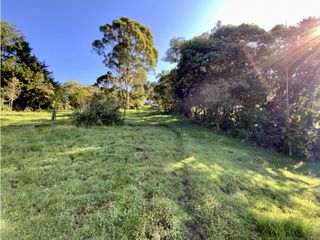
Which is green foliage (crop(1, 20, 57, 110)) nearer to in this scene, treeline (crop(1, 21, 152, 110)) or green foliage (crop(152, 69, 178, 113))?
treeline (crop(1, 21, 152, 110))

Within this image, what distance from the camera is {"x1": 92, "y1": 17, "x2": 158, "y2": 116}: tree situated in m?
24.4

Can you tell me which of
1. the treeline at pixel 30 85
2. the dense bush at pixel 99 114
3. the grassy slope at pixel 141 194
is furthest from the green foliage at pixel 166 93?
the grassy slope at pixel 141 194

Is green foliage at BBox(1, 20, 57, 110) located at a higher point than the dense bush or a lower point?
higher

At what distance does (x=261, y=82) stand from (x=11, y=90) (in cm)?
2402

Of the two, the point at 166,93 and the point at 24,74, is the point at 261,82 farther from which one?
the point at 24,74

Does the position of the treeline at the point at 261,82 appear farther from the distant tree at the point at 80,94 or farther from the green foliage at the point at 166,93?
the distant tree at the point at 80,94

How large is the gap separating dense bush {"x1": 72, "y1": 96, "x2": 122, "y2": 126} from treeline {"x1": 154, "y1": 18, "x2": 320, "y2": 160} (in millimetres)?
6237

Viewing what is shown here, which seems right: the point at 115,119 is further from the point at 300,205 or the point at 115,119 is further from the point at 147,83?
the point at 147,83

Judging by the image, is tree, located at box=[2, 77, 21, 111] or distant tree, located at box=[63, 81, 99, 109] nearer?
distant tree, located at box=[63, 81, 99, 109]

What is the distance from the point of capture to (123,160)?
21.3ft

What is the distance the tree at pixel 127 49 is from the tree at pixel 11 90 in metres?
9.64

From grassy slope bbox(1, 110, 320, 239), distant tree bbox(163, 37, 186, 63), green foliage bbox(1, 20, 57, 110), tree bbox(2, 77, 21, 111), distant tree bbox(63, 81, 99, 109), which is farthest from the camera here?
green foliage bbox(1, 20, 57, 110)

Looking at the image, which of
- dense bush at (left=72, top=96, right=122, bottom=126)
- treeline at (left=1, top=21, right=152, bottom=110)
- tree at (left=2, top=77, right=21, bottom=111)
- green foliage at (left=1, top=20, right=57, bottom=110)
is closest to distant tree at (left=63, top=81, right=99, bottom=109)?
treeline at (left=1, top=21, right=152, bottom=110)

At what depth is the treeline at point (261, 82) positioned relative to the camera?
476 inches
